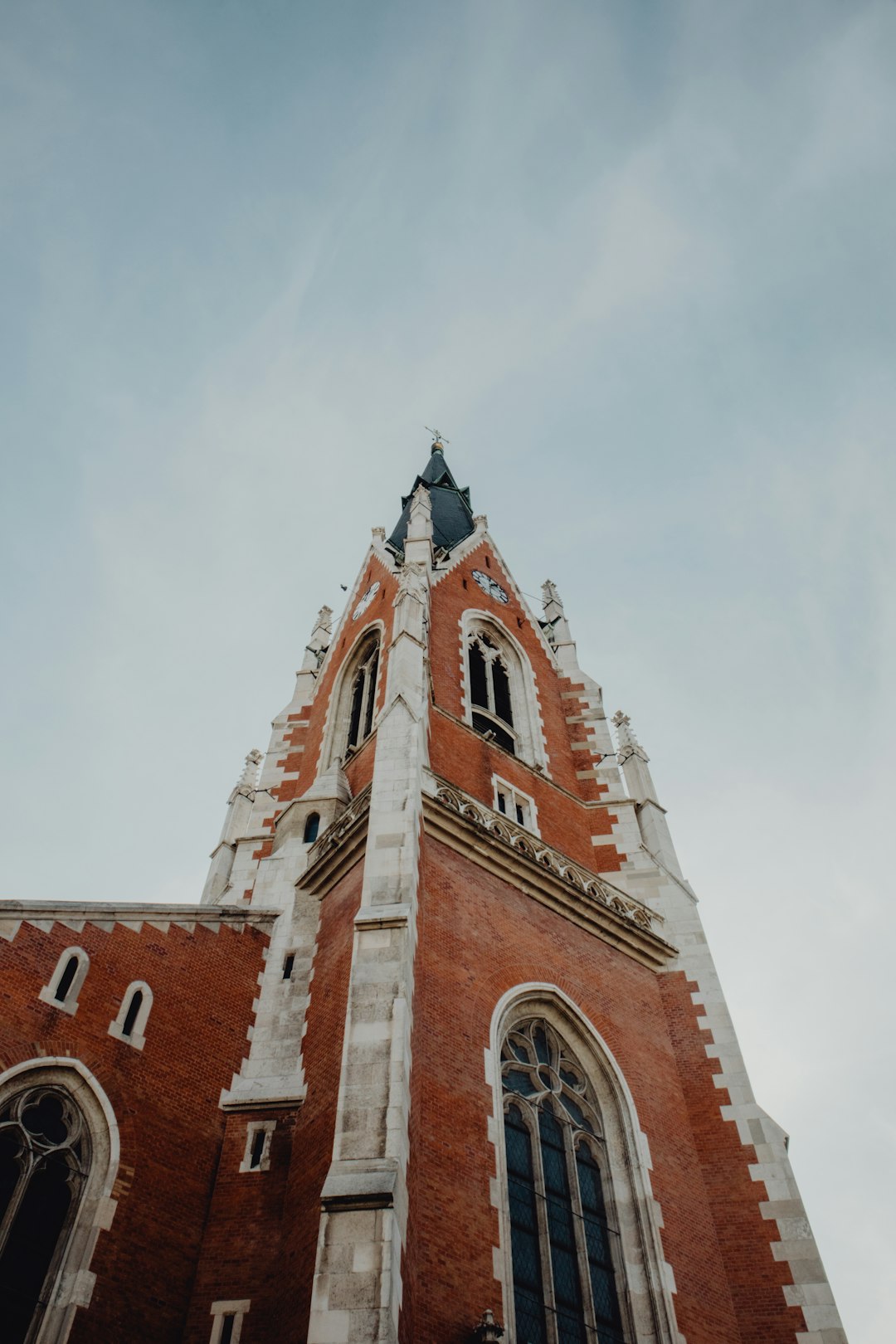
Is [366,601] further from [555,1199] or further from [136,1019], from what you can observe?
[555,1199]

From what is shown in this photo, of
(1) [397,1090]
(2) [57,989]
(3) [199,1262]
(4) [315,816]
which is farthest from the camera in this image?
(4) [315,816]

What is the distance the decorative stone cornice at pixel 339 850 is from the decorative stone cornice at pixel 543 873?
1.04 metres

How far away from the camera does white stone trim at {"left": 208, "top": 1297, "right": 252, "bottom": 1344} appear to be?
9.97 metres

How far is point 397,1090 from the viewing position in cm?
990

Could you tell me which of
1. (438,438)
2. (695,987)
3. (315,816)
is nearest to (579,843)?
(695,987)

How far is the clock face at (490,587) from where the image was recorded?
88.0 feet

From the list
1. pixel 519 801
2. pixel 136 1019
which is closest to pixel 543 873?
pixel 519 801

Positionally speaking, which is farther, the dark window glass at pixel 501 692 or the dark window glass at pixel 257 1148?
the dark window glass at pixel 501 692

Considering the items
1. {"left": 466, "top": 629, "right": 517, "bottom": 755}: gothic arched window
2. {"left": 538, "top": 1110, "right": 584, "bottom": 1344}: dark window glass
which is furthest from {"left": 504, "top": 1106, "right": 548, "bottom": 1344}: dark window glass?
{"left": 466, "top": 629, "right": 517, "bottom": 755}: gothic arched window

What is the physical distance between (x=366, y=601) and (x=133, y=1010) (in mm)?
15387

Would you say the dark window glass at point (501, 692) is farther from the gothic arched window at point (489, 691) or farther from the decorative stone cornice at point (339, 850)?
the decorative stone cornice at point (339, 850)

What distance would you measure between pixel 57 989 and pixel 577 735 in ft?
45.6

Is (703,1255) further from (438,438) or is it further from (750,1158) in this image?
(438,438)

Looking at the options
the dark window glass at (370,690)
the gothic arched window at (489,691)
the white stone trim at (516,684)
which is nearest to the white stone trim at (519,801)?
the white stone trim at (516,684)
